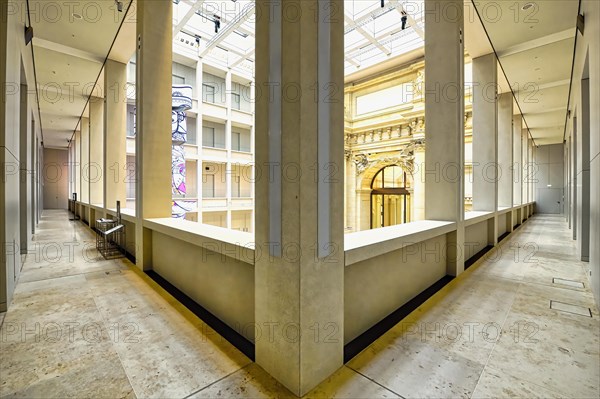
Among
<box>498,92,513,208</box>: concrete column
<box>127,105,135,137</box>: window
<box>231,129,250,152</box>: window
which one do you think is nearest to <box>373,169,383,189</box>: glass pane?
<box>498,92,513,208</box>: concrete column

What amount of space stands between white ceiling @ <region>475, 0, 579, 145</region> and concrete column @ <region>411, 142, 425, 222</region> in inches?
157

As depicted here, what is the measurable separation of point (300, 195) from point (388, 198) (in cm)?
1669

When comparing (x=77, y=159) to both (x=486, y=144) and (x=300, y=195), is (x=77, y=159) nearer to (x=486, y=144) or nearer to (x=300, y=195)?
(x=300, y=195)

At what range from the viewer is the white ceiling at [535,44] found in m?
5.27

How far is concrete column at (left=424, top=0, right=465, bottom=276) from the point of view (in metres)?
4.02

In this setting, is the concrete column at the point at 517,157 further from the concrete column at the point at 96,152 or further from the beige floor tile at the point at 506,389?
the concrete column at the point at 96,152

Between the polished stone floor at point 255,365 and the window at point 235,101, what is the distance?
17.9 m

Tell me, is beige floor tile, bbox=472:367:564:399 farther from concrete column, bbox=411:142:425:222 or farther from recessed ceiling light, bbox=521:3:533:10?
concrete column, bbox=411:142:425:222

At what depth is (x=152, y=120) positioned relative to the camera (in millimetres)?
4301

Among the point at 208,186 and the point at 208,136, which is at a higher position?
the point at 208,136

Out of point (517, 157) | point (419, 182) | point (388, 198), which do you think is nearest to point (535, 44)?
point (517, 157)

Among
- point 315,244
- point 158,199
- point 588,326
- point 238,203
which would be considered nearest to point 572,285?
point 588,326

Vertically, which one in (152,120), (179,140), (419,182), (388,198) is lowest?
(388,198)

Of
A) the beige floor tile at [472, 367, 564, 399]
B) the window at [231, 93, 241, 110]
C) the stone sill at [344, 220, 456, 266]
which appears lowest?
the beige floor tile at [472, 367, 564, 399]
